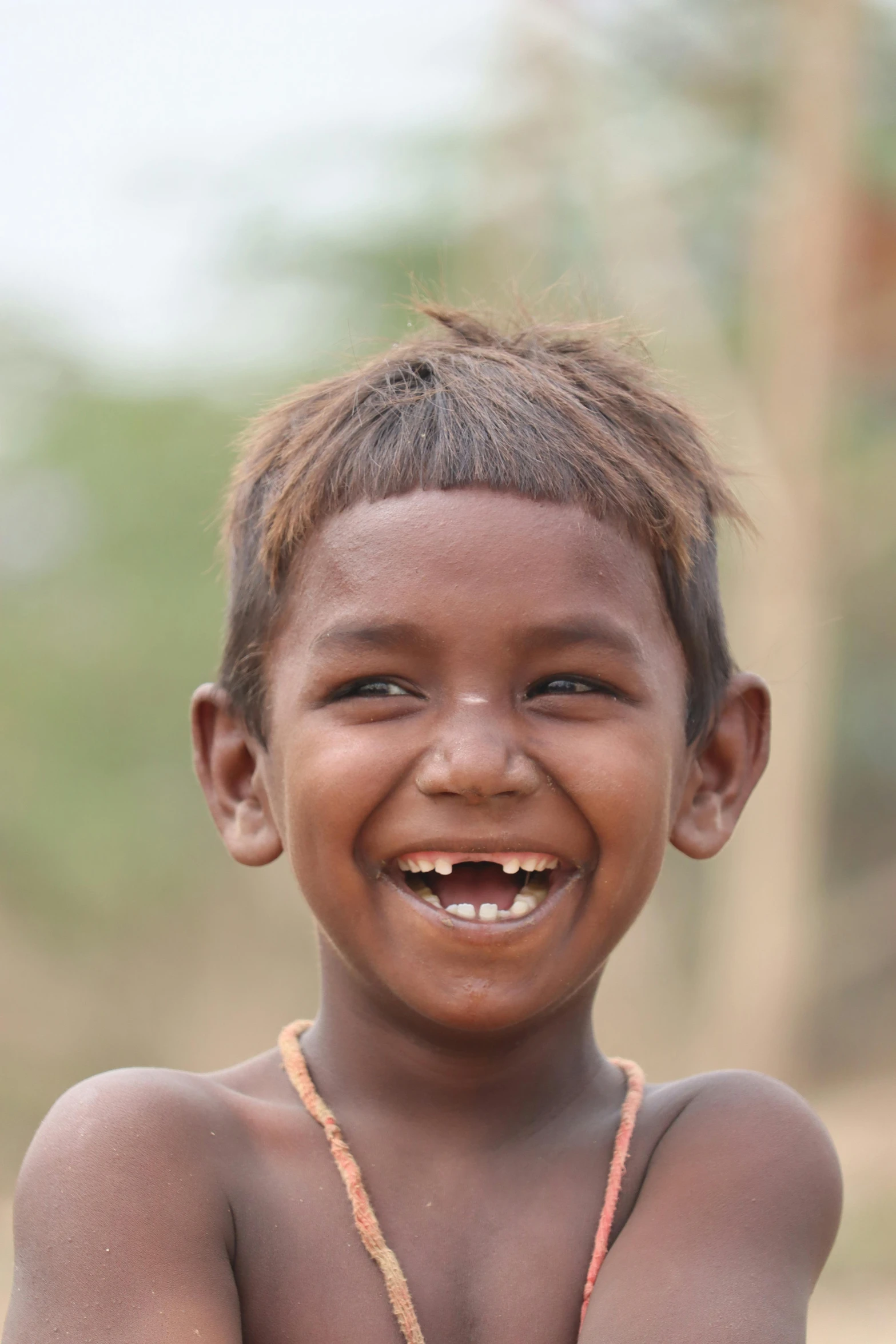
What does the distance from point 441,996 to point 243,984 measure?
6.30 m

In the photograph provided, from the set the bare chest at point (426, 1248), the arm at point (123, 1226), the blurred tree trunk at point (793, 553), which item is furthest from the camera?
the blurred tree trunk at point (793, 553)

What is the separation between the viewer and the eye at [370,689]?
1.72 meters

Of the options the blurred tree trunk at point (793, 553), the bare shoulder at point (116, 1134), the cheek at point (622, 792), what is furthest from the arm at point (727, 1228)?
the blurred tree trunk at point (793, 553)

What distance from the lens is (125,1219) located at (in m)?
1.52

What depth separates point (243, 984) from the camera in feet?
25.5

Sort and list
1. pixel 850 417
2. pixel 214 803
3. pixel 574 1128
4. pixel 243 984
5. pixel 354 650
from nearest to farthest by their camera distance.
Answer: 1. pixel 354 650
2. pixel 574 1128
3. pixel 214 803
4. pixel 850 417
5. pixel 243 984

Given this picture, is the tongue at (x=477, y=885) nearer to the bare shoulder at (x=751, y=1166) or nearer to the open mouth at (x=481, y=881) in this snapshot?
the open mouth at (x=481, y=881)

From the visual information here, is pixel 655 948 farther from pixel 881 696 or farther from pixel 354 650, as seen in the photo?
pixel 354 650

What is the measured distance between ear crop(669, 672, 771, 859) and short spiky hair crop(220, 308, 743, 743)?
1.2 inches

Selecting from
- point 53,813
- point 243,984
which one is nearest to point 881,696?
point 243,984

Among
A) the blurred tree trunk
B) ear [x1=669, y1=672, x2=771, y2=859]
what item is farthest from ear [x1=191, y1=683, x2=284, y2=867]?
the blurred tree trunk

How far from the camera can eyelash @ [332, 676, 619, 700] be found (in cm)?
171

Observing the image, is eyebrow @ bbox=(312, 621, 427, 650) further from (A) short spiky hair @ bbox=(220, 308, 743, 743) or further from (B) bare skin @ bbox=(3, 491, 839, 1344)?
(A) short spiky hair @ bbox=(220, 308, 743, 743)

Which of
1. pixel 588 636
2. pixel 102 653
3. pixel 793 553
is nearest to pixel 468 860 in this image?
pixel 588 636
